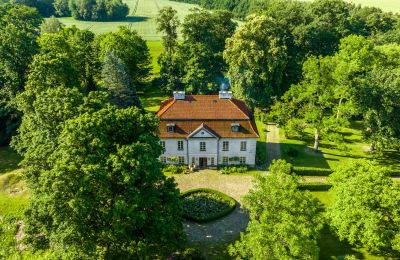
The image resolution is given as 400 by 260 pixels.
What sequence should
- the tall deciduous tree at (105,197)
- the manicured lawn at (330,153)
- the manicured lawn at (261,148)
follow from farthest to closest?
1. the manicured lawn at (330,153)
2. the manicured lawn at (261,148)
3. the tall deciduous tree at (105,197)

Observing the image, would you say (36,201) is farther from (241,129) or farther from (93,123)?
(241,129)

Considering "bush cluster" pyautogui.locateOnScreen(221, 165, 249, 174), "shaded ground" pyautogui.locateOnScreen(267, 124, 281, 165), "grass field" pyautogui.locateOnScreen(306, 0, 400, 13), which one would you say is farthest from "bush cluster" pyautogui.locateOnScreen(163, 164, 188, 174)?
"grass field" pyautogui.locateOnScreen(306, 0, 400, 13)

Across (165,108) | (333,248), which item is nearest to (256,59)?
(165,108)

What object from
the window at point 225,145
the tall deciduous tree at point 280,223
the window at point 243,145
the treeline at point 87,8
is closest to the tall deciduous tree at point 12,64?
the window at point 225,145

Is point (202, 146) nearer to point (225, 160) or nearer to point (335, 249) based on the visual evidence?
point (225, 160)

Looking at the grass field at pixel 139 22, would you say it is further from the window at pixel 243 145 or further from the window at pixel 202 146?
the window at pixel 243 145

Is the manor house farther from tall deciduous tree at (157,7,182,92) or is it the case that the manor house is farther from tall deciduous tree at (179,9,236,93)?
tall deciduous tree at (157,7,182,92)
